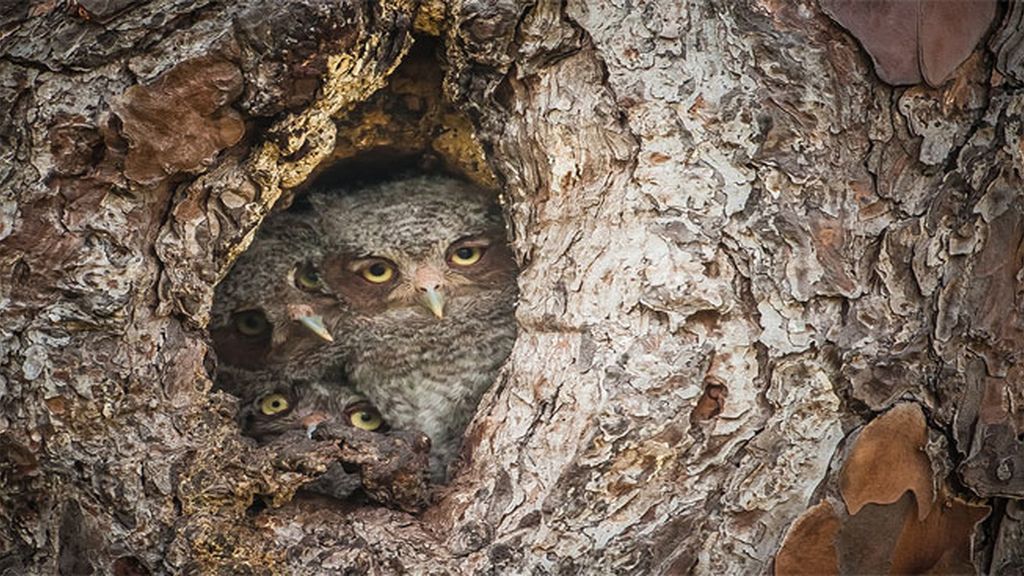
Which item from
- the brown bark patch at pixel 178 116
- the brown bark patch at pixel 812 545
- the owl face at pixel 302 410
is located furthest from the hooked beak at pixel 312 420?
the brown bark patch at pixel 812 545

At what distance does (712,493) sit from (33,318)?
4.86 feet

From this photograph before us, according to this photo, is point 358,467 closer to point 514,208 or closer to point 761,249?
point 514,208

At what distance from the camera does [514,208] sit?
9.32ft

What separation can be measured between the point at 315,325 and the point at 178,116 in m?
1.14

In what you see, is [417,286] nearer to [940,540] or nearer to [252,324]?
[252,324]

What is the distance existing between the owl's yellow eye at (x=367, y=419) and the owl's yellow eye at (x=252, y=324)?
1.27 ft

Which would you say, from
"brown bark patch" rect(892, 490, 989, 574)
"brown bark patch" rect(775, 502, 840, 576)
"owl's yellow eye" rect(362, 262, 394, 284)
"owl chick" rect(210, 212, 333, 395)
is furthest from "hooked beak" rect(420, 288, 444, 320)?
"brown bark patch" rect(892, 490, 989, 574)

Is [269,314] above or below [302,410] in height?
above

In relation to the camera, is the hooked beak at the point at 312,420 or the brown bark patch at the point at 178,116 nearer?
the brown bark patch at the point at 178,116

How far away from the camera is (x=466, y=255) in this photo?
366cm

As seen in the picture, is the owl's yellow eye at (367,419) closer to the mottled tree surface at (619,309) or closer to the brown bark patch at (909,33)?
the mottled tree surface at (619,309)

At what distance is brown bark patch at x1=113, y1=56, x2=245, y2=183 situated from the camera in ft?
7.75

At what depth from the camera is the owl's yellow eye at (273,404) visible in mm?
3305

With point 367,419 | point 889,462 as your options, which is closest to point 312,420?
point 367,419
